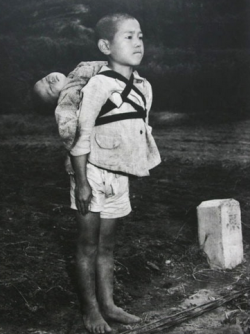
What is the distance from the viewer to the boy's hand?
7.30 ft

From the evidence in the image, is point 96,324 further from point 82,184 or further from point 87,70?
point 87,70

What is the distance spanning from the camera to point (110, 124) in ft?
7.32

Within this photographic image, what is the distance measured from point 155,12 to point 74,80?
4888 mm

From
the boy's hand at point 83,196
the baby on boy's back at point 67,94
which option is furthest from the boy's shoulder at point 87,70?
the boy's hand at point 83,196

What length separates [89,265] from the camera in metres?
2.35

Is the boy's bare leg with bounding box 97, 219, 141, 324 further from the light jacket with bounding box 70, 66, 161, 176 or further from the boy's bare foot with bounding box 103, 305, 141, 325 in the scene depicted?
the light jacket with bounding box 70, 66, 161, 176

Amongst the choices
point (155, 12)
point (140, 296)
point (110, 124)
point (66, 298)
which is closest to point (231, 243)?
point (140, 296)

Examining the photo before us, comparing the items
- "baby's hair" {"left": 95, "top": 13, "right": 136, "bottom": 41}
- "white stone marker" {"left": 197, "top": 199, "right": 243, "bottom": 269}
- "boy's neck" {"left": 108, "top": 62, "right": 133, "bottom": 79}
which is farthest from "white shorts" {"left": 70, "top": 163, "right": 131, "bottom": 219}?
"white stone marker" {"left": 197, "top": 199, "right": 243, "bottom": 269}

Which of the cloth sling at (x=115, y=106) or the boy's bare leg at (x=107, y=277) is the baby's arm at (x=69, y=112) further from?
the boy's bare leg at (x=107, y=277)

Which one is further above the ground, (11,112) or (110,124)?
(110,124)

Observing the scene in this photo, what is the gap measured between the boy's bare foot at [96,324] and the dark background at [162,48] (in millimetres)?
4880

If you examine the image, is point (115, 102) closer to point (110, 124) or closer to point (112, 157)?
point (110, 124)

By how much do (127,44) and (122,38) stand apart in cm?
4

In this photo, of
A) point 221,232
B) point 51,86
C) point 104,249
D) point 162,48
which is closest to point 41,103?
point 51,86
